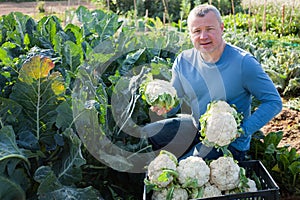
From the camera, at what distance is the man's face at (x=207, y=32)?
9.62 feet

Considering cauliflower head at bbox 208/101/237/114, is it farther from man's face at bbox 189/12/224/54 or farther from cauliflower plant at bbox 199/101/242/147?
man's face at bbox 189/12/224/54

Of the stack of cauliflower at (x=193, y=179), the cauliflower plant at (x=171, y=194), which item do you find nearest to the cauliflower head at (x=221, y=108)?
the stack of cauliflower at (x=193, y=179)

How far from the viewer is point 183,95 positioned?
3.40 meters

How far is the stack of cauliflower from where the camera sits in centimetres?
A: 261

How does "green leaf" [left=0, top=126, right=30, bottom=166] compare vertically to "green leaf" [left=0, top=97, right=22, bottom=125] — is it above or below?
below

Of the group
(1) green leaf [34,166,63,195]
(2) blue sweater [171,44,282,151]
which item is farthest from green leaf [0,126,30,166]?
(2) blue sweater [171,44,282,151]

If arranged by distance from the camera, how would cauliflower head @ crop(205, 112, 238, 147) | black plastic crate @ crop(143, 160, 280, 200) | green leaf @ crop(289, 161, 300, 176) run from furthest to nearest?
1. green leaf @ crop(289, 161, 300, 176)
2. cauliflower head @ crop(205, 112, 238, 147)
3. black plastic crate @ crop(143, 160, 280, 200)

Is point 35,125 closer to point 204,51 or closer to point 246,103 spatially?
point 204,51

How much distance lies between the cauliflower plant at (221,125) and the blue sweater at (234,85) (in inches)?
7.3

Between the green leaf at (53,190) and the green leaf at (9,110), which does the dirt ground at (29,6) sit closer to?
the green leaf at (9,110)

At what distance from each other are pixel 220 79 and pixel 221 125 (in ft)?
1.49

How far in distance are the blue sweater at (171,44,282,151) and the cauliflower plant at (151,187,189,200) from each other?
586 millimetres

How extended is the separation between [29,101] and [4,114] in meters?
0.17

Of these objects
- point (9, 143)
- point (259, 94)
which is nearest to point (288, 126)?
point (259, 94)
